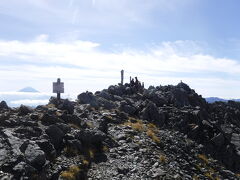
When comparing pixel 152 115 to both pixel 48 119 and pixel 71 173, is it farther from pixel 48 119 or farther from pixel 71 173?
pixel 71 173

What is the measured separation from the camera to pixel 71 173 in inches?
736

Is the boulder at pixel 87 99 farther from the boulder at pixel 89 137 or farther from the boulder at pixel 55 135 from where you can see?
the boulder at pixel 55 135

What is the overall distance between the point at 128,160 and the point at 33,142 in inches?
332

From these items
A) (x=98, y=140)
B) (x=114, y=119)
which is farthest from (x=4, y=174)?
(x=114, y=119)

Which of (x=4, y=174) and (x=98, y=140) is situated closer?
(x=4, y=174)

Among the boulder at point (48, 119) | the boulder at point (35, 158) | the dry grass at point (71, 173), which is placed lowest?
the dry grass at point (71, 173)

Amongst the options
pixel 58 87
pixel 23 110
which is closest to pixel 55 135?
pixel 23 110

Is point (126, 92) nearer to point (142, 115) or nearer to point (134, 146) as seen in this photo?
point (142, 115)

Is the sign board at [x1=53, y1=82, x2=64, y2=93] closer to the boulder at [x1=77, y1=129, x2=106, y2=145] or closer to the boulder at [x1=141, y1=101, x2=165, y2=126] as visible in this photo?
the boulder at [x1=141, y1=101, x2=165, y2=126]

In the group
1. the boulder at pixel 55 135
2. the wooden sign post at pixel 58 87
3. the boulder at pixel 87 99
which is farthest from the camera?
the boulder at pixel 87 99

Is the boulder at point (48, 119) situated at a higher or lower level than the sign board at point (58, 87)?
lower

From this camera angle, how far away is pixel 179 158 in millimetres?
26656

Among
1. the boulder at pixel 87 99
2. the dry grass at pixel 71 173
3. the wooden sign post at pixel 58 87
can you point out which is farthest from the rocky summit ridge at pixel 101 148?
the wooden sign post at pixel 58 87

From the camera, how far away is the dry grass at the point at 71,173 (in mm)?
18172
